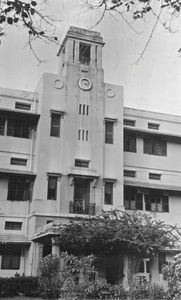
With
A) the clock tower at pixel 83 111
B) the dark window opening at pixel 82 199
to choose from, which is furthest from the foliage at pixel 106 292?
the clock tower at pixel 83 111

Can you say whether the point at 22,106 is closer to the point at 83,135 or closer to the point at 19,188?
the point at 83,135

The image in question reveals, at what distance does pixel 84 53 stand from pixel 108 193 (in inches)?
434

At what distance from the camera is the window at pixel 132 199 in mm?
32572

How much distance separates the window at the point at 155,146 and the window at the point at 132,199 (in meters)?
3.43

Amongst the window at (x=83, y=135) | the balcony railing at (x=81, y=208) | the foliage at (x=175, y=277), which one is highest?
the window at (x=83, y=135)

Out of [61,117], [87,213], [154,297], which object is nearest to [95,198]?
[87,213]

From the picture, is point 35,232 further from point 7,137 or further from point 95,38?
point 95,38

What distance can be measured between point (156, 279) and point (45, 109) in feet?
44.9

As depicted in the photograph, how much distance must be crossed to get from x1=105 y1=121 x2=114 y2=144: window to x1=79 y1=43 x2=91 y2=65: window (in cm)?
504

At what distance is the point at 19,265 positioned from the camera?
28531 millimetres

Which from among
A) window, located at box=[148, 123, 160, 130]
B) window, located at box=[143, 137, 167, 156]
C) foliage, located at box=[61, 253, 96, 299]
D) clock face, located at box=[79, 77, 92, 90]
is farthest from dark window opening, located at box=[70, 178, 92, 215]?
foliage, located at box=[61, 253, 96, 299]

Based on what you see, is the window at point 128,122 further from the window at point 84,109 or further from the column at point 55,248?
the column at point 55,248

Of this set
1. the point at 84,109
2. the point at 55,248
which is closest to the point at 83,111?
the point at 84,109

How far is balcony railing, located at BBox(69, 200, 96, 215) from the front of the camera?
29047 millimetres
